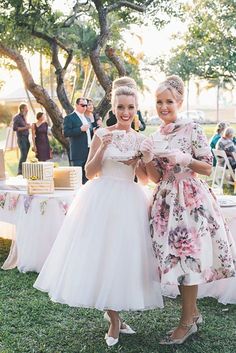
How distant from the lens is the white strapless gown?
3.04 m

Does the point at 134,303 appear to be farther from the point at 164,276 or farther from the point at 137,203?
the point at 137,203

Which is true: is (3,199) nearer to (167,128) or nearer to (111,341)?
(111,341)

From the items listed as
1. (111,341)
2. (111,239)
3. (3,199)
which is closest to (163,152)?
(111,239)

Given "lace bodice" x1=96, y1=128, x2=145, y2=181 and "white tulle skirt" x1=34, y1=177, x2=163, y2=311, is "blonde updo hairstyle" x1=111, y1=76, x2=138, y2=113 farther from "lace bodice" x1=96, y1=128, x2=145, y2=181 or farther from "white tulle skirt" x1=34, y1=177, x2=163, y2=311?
"white tulle skirt" x1=34, y1=177, x2=163, y2=311

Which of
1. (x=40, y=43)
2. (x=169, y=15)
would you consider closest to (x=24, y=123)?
(x=40, y=43)

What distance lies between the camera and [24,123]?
40.7 feet

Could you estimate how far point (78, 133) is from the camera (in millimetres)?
7262

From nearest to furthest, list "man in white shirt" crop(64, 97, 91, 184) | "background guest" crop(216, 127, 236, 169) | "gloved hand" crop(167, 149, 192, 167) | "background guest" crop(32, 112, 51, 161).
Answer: "gloved hand" crop(167, 149, 192, 167) → "man in white shirt" crop(64, 97, 91, 184) → "background guest" crop(216, 127, 236, 169) → "background guest" crop(32, 112, 51, 161)

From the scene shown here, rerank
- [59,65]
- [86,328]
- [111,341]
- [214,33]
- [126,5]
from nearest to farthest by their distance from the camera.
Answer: [111,341], [86,328], [126,5], [59,65], [214,33]

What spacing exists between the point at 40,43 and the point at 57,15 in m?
1.86

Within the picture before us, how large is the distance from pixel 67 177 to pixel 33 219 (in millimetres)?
492

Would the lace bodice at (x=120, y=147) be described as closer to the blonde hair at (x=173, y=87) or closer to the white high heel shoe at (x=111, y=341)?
the blonde hair at (x=173, y=87)

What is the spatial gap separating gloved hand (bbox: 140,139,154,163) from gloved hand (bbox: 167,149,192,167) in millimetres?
110

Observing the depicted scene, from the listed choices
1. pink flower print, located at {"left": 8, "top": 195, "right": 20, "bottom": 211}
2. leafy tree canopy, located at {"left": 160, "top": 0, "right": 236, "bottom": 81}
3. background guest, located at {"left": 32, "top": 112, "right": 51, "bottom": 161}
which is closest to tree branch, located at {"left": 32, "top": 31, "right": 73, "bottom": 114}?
background guest, located at {"left": 32, "top": 112, "right": 51, "bottom": 161}
